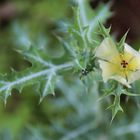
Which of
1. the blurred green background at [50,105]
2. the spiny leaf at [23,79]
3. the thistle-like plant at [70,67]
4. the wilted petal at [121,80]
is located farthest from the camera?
the blurred green background at [50,105]

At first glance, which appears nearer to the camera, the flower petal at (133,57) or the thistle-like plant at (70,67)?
the flower petal at (133,57)

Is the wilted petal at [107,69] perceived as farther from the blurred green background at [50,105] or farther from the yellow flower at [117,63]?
the blurred green background at [50,105]

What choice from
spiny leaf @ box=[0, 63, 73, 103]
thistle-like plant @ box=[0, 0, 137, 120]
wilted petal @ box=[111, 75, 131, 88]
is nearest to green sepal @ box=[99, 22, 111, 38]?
thistle-like plant @ box=[0, 0, 137, 120]

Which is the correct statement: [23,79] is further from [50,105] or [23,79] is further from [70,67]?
[50,105]

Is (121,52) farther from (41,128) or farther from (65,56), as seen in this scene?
(41,128)

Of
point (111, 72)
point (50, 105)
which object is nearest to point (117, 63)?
point (111, 72)

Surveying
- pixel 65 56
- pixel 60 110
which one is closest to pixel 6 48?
pixel 60 110

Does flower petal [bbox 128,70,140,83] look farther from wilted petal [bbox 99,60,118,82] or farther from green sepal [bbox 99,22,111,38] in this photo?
green sepal [bbox 99,22,111,38]

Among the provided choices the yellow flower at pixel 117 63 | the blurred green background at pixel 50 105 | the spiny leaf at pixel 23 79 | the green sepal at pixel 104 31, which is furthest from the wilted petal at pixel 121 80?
the blurred green background at pixel 50 105
